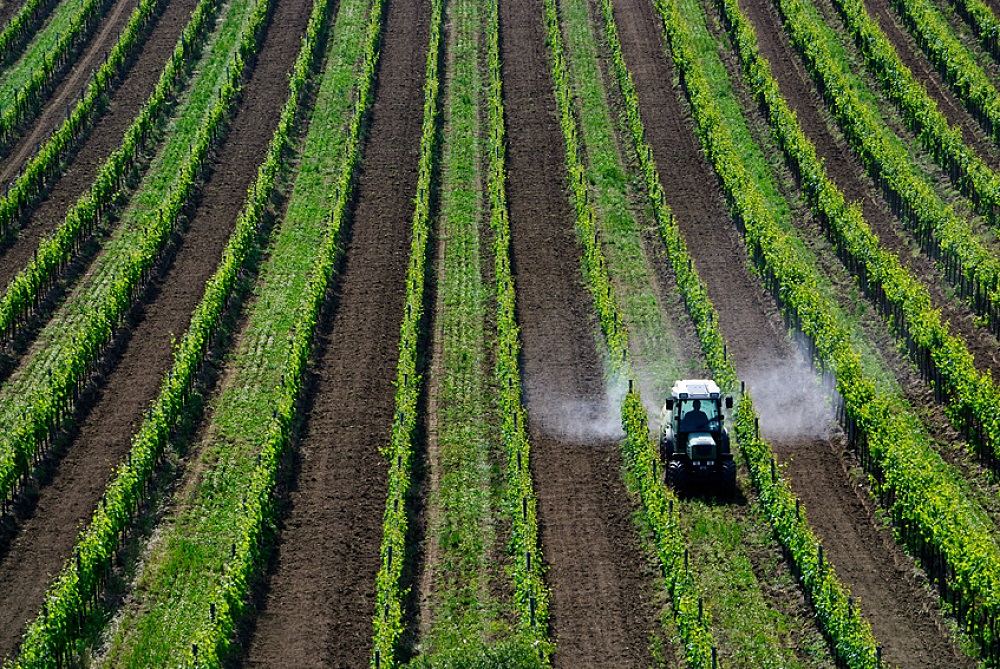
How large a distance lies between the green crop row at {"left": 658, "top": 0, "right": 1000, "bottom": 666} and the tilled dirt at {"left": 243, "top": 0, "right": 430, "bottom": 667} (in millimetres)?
10475

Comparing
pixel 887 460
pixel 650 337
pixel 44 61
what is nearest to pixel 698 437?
pixel 887 460

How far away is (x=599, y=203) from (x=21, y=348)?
877 inches

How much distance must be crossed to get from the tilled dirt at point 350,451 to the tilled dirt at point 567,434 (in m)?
4.31

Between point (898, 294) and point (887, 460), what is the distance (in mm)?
10172

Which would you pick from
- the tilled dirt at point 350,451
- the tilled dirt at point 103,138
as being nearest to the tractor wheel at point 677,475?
the tilled dirt at point 350,451

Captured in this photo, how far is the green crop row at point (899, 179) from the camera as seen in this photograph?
47.4 m

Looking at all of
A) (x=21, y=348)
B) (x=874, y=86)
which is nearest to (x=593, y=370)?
(x=21, y=348)

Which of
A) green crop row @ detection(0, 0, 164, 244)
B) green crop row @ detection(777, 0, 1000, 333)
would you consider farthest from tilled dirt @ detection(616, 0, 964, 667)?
green crop row @ detection(0, 0, 164, 244)

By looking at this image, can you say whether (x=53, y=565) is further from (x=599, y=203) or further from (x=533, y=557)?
(x=599, y=203)

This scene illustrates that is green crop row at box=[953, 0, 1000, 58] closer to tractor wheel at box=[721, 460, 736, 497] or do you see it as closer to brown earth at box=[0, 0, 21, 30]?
tractor wheel at box=[721, 460, 736, 497]

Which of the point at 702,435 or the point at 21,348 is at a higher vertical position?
the point at 702,435

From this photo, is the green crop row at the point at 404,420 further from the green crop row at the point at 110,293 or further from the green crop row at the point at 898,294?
the green crop row at the point at 898,294

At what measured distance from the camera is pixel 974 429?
40062mm

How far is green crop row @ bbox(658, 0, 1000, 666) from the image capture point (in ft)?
108
